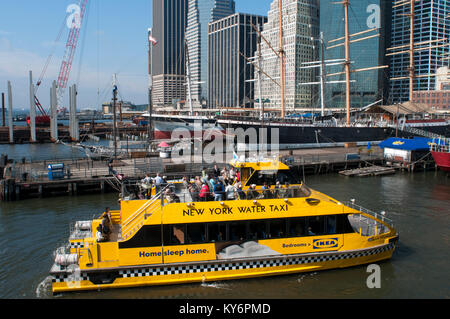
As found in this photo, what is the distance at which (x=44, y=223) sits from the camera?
18.3 m

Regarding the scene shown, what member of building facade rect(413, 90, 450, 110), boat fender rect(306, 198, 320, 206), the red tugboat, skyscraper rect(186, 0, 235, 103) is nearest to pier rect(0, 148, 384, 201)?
the red tugboat

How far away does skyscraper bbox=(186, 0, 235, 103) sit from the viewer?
183 metres

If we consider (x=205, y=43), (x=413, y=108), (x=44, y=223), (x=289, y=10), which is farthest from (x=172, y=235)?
(x=205, y=43)

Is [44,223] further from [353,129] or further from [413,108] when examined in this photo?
[413,108]

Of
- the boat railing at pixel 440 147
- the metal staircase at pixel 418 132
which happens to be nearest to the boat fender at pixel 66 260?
the boat railing at pixel 440 147

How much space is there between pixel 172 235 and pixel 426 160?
31.9 meters

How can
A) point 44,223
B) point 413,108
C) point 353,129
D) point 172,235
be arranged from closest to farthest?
point 172,235
point 44,223
point 353,129
point 413,108

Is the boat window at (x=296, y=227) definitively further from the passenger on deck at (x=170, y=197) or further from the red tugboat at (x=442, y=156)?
the red tugboat at (x=442, y=156)

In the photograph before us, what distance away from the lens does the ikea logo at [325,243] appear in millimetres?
11758

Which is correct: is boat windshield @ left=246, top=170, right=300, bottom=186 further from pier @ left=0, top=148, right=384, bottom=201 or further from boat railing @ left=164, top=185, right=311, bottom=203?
pier @ left=0, top=148, right=384, bottom=201

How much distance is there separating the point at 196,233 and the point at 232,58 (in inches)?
5816

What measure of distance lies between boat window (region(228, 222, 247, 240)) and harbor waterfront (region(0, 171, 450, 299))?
1.42m

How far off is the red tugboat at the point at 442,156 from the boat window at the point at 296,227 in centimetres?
2526

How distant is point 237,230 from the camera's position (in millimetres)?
11406
